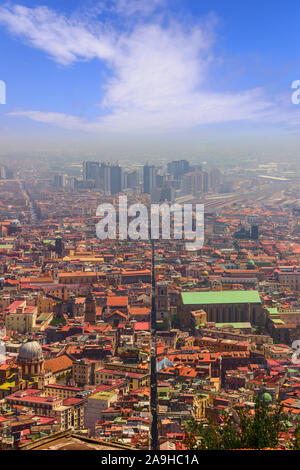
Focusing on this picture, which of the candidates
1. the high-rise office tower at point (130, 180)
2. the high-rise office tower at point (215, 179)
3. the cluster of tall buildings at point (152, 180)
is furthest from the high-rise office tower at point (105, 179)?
the high-rise office tower at point (215, 179)

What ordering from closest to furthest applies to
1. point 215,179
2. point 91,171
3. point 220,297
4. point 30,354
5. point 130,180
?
point 30,354, point 220,297, point 215,179, point 91,171, point 130,180

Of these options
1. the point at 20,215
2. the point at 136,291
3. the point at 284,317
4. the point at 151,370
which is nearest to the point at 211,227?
the point at 20,215

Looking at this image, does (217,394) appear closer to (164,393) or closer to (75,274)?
Answer: (164,393)

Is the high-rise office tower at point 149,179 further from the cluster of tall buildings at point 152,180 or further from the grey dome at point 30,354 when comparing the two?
the grey dome at point 30,354

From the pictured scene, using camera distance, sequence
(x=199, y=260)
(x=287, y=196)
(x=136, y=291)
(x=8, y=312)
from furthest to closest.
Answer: (x=287, y=196) → (x=199, y=260) → (x=136, y=291) → (x=8, y=312)

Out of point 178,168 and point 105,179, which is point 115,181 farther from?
point 178,168

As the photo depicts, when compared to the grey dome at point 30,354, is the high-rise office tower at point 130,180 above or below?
above

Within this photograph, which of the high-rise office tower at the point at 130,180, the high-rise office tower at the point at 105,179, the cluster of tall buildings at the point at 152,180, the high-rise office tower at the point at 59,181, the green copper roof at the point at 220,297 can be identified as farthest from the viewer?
the high-rise office tower at the point at 130,180

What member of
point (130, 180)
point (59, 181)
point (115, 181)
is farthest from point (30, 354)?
point (115, 181)
